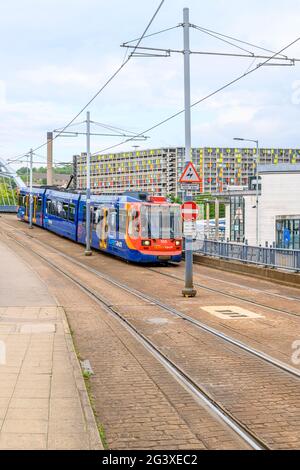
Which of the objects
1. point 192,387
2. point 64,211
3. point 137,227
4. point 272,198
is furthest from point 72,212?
point 192,387

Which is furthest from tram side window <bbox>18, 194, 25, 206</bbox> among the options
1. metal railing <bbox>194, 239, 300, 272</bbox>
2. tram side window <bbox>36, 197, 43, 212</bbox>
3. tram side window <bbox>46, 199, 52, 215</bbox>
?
metal railing <bbox>194, 239, 300, 272</bbox>

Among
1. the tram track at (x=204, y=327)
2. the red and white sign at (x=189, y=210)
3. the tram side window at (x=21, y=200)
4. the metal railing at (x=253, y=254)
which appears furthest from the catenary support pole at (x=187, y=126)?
the tram side window at (x=21, y=200)

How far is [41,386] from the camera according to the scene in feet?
24.9

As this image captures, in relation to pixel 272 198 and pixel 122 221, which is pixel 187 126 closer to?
pixel 122 221

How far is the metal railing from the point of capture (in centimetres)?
2156

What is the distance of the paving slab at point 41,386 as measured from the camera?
5691 millimetres

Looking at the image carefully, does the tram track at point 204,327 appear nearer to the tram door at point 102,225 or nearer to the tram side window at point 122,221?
the tram side window at point 122,221

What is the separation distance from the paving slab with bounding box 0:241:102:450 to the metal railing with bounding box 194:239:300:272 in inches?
392

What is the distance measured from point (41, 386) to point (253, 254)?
1806cm

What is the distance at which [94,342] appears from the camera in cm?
1109

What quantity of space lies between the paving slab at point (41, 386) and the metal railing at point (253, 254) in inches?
392

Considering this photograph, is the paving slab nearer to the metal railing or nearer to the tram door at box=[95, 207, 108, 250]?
the metal railing
